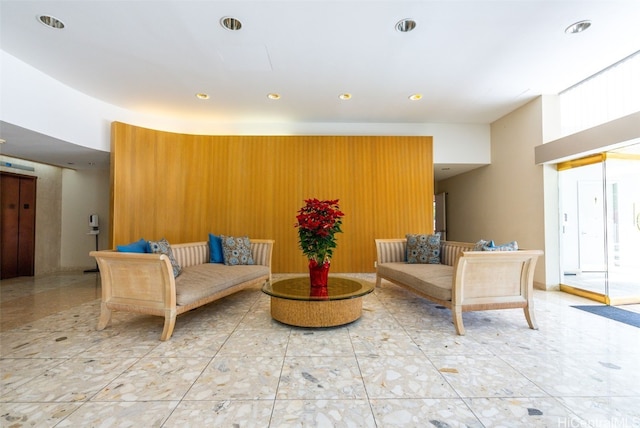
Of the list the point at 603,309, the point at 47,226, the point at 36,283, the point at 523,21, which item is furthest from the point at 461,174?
the point at 47,226

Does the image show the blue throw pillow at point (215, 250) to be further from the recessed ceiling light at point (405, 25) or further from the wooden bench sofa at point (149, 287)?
the recessed ceiling light at point (405, 25)

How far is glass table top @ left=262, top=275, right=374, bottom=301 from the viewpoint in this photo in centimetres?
282

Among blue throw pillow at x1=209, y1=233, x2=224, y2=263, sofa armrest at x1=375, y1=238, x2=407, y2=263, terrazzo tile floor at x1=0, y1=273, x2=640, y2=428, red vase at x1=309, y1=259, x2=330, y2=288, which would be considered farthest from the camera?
sofa armrest at x1=375, y1=238, x2=407, y2=263

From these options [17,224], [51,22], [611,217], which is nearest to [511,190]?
[611,217]

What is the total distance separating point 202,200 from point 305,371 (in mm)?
4534

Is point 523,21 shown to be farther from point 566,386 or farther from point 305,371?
point 305,371

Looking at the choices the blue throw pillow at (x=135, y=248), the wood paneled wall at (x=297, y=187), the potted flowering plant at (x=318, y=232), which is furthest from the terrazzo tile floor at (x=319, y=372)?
the wood paneled wall at (x=297, y=187)

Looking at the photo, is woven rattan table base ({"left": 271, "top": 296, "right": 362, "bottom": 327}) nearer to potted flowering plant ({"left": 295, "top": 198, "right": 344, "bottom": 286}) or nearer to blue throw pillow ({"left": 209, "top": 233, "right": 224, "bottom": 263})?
potted flowering plant ({"left": 295, "top": 198, "right": 344, "bottom": 286})

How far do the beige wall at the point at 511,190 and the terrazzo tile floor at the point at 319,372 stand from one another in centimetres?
201

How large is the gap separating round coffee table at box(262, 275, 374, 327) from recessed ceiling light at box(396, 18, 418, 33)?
9.65 feet

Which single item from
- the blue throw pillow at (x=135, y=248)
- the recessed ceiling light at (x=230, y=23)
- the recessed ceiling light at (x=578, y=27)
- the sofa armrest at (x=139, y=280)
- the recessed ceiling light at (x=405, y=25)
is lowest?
the sofa armrest at (x=139, y=280)

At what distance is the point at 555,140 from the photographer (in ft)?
14.2

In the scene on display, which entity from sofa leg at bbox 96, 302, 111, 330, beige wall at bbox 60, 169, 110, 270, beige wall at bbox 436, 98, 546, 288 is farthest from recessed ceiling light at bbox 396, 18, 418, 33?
beige wall at bbox 60, 169, 110, 270

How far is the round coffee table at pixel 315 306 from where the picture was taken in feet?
9.24
